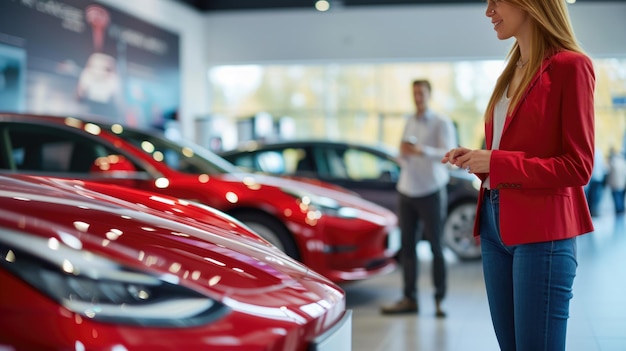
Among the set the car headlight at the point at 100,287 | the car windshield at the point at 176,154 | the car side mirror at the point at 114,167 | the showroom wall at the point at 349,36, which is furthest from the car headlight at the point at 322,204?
the showroom wall at the point at 349,36

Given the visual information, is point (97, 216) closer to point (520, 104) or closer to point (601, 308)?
point (520, 104)

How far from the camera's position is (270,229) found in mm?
5793

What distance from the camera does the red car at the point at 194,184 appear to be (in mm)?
5617

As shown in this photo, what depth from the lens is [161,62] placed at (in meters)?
15.8

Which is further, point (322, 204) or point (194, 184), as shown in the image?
point (322, 204)

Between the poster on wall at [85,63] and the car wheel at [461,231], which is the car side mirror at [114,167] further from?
the poster on wall at [85,63]

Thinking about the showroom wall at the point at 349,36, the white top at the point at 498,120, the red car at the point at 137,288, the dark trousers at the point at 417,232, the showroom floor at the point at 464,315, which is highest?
the showroom wall at the point at 349,36

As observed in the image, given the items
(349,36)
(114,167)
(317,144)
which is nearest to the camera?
(114,167)

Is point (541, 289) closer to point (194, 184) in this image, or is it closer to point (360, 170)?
point (194, 184)

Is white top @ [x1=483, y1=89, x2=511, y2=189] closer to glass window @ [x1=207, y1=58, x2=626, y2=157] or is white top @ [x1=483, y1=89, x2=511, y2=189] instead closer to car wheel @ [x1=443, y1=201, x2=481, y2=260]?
car wheel @ [x1=443, y1=201, x2=481, y2=260]

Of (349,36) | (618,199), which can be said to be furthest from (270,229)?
(349,36)

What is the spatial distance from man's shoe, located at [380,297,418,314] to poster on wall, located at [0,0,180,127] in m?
6.26

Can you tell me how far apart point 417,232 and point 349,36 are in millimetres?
12661

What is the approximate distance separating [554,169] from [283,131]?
16.3 m
